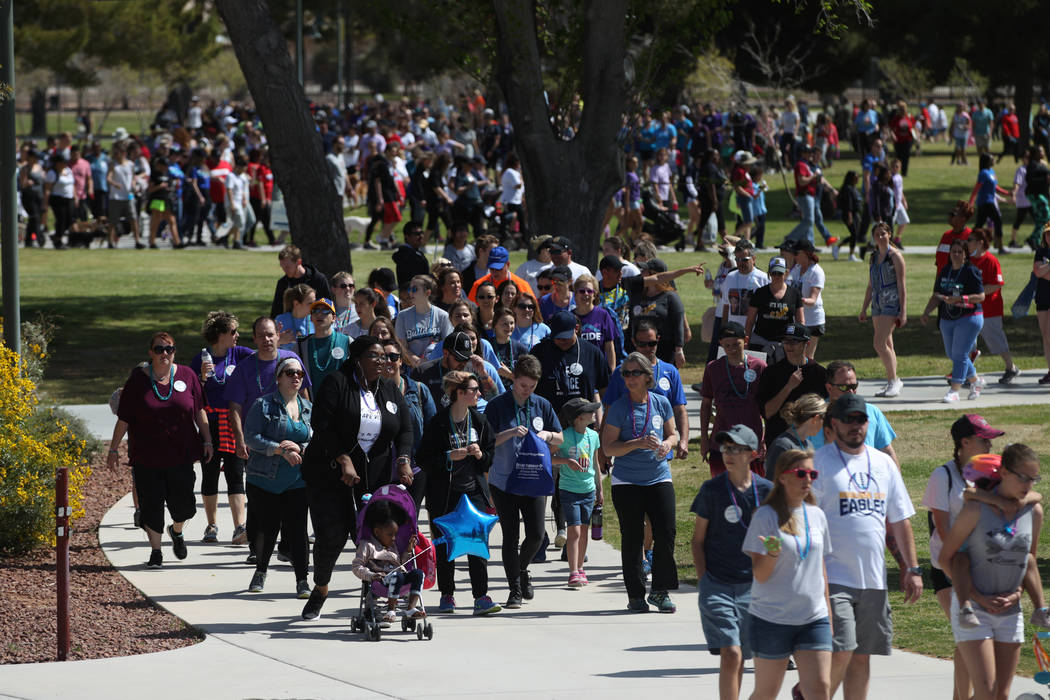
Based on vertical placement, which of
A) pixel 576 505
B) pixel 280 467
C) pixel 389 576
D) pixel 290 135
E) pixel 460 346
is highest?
pixel 290 135

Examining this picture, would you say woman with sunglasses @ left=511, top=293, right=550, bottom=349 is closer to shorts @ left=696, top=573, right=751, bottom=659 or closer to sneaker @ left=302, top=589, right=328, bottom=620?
sneaker @ left=302, top=589, right=328, bottom=620

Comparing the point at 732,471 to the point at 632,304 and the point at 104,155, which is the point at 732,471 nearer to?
the point at 632,304

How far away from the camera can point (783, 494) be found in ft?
22.5

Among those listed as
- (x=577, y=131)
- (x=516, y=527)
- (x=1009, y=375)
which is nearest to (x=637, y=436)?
(x=516, y=527)

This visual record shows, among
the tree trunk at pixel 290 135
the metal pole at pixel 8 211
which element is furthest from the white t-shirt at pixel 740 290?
the tree trunk at pixel 290 135

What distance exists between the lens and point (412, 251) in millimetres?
15789

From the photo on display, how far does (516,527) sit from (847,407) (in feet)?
10.3

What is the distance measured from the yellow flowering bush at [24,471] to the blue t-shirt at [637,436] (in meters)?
3.93

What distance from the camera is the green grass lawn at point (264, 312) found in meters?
13.5

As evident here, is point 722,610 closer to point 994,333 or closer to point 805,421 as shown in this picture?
point 805,421

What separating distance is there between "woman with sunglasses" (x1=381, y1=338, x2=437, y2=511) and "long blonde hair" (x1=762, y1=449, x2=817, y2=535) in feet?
11.6

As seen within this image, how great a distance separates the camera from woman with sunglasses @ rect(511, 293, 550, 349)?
11883 mm

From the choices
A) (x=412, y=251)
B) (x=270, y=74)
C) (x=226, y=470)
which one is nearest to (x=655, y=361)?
(x=226, y=470)

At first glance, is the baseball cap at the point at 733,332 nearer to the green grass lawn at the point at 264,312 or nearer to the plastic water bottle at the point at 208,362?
the green grass lawn at the point at 264,312
